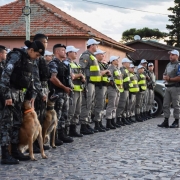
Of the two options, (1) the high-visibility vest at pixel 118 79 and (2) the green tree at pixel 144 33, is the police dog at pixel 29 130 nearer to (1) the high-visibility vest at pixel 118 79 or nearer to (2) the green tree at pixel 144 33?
(1) the high-visibility vest at pixel 118 79

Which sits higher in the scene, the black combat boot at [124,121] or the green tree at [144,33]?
the green tree at [144,33]

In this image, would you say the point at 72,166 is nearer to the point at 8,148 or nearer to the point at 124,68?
the point at 8,148

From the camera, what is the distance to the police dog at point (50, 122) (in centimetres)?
981

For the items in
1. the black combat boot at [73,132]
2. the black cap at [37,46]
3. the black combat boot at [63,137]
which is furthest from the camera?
the black combat boot at [73,132]

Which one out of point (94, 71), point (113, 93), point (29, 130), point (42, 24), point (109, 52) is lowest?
point (29, 130)

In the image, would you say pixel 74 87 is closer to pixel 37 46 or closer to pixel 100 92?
pixel 100 92

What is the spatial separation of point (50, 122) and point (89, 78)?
10.9ft

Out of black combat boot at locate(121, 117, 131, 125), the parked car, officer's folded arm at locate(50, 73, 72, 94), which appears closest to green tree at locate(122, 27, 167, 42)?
the parked car

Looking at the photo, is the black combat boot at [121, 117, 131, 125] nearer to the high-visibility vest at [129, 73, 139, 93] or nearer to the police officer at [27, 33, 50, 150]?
the high-visibility vest at [129, 73, 139, 93]

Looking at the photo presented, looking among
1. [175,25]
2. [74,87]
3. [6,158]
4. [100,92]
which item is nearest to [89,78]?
[100,92]

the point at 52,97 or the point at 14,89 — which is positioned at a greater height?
the point at 14,89

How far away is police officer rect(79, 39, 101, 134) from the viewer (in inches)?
504

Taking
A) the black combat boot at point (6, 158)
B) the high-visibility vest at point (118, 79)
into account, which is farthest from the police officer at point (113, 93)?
the black combat boot at point (6, 158)

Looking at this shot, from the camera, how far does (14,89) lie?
28.2ft
